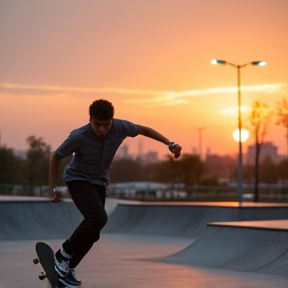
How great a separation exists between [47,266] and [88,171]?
0.91m

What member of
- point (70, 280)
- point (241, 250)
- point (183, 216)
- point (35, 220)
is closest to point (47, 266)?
point (70, 280)

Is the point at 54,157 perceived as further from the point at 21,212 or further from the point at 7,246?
the point at 21,212

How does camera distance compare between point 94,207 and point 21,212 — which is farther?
point 21,212

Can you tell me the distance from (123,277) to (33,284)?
3.43 feet

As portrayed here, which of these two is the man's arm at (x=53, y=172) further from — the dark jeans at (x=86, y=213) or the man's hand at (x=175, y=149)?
the man's hand at (x=175, y=149)

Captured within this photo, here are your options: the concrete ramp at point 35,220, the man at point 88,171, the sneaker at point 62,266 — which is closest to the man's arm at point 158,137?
the man at point 88,171

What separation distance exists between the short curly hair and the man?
3 cm

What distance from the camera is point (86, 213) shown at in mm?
7484

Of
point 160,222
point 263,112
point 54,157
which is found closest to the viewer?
point 54,157

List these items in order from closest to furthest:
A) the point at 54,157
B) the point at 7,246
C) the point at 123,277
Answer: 1. the point at 54,157
2. the point at 123,277
3. the point at 7,246

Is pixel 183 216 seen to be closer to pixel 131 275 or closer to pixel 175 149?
pixel 131 275

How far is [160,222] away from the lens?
2041 centimetres

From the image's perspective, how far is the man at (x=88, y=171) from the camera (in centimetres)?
737

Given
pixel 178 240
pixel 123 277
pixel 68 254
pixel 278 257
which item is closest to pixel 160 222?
pixel 178 240
